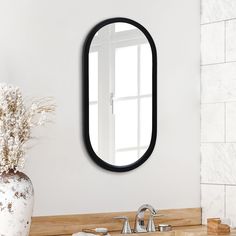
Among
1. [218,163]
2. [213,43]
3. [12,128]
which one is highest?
[213,43]

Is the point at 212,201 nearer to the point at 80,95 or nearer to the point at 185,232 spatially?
the point at 185,232

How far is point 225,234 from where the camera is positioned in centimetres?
354

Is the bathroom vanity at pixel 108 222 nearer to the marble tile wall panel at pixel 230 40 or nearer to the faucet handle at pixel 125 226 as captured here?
the faucet handle at pixel 125 226

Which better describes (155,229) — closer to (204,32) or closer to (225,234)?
(225,234)

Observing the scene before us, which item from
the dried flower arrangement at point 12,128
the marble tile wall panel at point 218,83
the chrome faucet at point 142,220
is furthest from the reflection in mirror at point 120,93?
the dried flower arrangement at point 12,128

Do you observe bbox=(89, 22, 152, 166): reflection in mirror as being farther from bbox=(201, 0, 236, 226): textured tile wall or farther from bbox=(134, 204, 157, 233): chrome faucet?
bbox=(201, 0, 236, 226): textured tile wall

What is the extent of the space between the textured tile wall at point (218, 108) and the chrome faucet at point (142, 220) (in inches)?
18.1

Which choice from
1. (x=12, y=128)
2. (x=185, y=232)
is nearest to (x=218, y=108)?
(x=185, y=232)

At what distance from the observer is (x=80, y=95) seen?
351 cm

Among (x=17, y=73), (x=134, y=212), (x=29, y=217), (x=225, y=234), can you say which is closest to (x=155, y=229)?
(x=134, y=212)

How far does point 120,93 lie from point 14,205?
3.31ft

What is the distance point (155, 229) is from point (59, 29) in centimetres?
118

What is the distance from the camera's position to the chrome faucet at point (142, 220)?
3561 millimetres

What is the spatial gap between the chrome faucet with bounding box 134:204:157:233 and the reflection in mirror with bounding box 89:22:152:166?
0.26 m
